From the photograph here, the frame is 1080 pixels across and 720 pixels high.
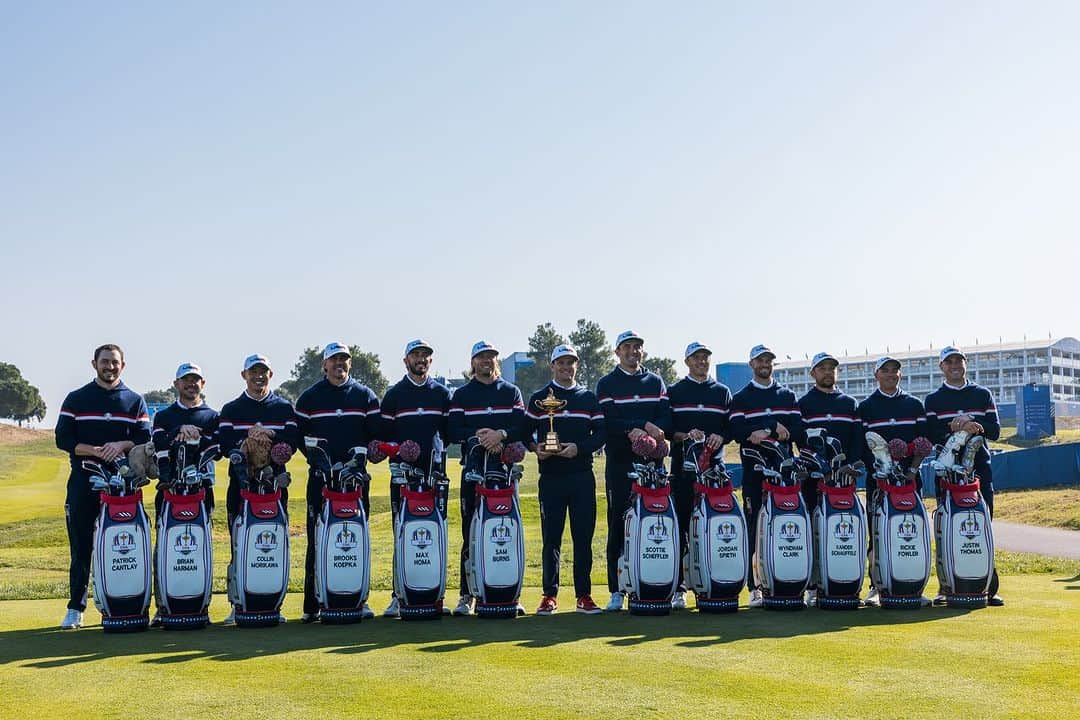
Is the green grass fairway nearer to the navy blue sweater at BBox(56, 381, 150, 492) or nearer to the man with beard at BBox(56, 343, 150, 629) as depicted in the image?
the man with beard at BBox(56, 343, 150, 629)

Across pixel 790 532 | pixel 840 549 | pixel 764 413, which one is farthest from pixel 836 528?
pixel 764 413

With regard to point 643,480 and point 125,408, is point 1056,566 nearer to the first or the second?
point 643,480

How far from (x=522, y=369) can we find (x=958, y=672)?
4031 inches

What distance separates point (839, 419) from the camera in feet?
32.9

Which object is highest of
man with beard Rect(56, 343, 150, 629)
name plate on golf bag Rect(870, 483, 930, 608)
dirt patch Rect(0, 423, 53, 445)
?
dirt patch Rect(0, 423, 53, 445)

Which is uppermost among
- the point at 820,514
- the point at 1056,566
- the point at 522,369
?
the point at 522,369

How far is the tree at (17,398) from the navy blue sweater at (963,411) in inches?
3996

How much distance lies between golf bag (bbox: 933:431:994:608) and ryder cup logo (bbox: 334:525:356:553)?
5.10m

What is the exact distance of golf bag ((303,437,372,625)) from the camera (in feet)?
28.8

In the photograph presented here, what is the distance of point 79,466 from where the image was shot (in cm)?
912

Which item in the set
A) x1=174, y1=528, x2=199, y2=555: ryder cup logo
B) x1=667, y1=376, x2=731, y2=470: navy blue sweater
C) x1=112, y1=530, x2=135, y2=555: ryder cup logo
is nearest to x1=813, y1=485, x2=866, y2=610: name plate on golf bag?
x1=667, y1=376, x2=731, y2=470: navy blue sweater

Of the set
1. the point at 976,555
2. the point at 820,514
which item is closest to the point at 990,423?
the point at 976,555

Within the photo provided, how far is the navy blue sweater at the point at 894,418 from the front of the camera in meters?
10.1

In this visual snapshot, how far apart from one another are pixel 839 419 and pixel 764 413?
69cm
